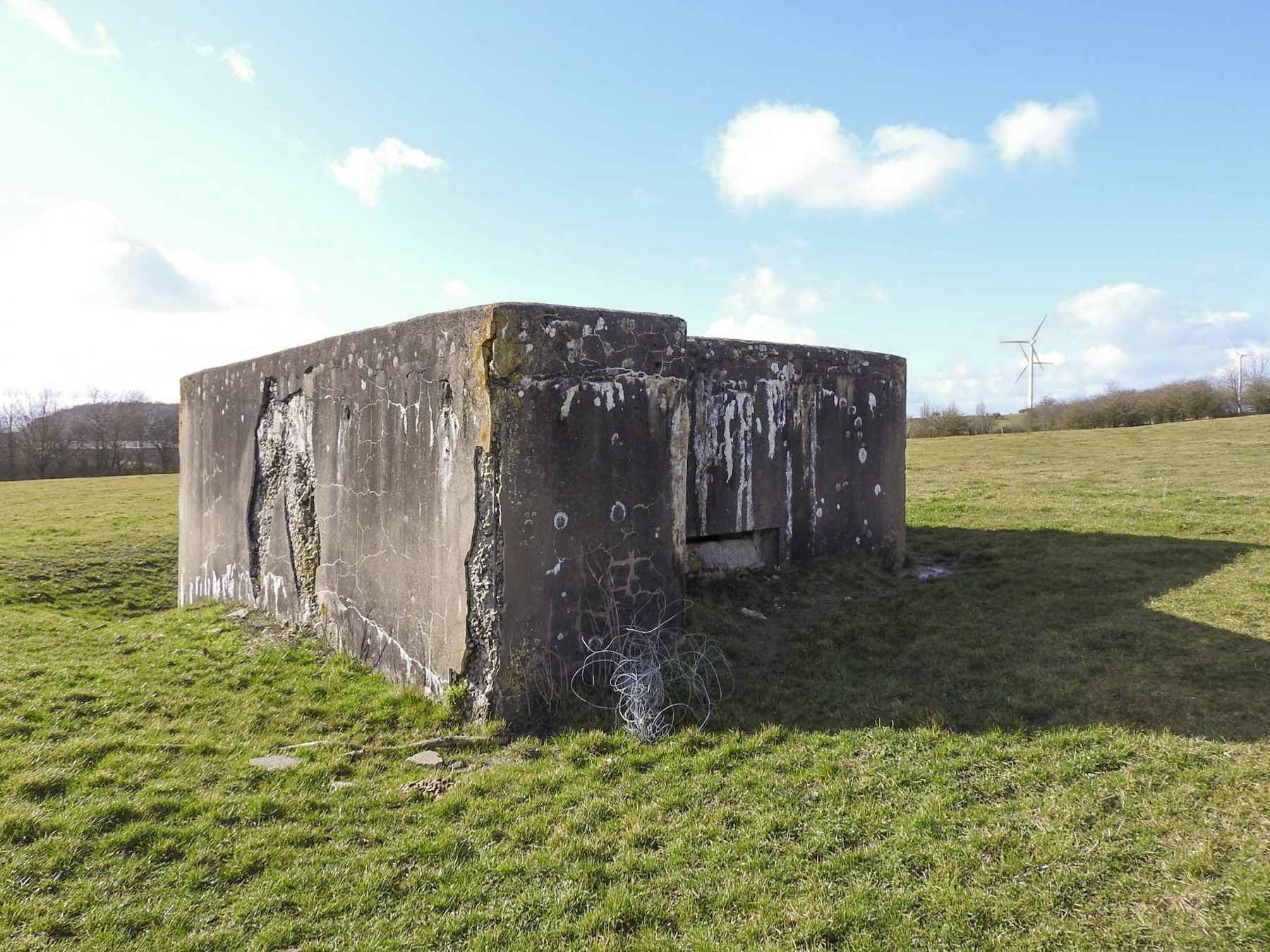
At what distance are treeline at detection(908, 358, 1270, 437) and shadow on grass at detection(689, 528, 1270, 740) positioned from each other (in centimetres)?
3314

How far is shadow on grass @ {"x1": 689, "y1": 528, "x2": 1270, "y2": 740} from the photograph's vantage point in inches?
195

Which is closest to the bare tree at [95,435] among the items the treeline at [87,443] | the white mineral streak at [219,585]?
the treeline at [87,443]

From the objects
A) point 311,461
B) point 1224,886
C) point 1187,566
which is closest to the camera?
point 1224,886

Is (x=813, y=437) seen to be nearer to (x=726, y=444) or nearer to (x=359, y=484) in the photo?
(x=726, y=444)

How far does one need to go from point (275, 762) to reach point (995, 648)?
542 cm

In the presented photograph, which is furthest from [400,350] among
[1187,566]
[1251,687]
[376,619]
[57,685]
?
[1187,566]

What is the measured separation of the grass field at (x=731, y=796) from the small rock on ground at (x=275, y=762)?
0.08 metres

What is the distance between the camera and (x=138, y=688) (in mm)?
6055

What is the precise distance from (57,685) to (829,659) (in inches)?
244

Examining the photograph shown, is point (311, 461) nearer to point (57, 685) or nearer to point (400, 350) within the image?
point (400, 350)

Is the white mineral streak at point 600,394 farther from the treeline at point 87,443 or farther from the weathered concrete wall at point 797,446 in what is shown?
the treeline at point 87,443

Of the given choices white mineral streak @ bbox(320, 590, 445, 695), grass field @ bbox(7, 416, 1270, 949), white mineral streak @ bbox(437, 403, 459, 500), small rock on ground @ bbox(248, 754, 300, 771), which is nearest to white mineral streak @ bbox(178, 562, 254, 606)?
grass field @ bbox(7, 416, 1270, 949)

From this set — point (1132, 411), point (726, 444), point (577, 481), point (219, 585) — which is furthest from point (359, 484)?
point (1132, 411)

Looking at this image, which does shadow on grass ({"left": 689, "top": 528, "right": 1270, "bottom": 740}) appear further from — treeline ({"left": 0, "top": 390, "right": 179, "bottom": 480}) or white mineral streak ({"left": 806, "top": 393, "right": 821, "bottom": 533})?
treeline ({"left": 0, "top": 390, "right": 179, "bottom": 480})
